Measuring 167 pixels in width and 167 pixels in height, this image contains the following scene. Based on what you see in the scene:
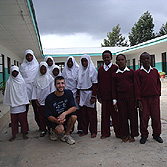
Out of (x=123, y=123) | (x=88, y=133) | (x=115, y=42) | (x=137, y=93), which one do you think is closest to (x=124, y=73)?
(x=137, y=93)

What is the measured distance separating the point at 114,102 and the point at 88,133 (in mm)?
994

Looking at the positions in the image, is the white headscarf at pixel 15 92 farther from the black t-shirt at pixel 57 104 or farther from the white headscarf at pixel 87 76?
the white headscarf at pixel 87 76

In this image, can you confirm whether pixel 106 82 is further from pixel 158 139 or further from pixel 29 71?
pixel 29 71

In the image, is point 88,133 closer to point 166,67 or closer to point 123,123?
point 123,123

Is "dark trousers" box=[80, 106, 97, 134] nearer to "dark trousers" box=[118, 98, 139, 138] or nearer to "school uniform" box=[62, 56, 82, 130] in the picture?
"school uniform" box=[62, 56, 82, 130]

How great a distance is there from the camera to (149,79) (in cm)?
316

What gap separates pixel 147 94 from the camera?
3174 mm

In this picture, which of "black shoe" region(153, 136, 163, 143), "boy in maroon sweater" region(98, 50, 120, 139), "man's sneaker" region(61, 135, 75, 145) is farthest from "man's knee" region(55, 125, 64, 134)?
"black shoe" region(153, 136, 163, 143)

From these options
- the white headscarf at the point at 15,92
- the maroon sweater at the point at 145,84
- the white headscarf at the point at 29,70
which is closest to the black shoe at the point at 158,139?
the maroon sweater at the point at 145,84

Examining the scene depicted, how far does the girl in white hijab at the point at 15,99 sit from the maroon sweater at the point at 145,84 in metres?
2.16

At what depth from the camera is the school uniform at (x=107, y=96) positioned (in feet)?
11.4

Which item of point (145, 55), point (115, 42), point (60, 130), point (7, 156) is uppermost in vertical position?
point (115, 42)

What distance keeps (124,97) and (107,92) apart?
13.2 inches

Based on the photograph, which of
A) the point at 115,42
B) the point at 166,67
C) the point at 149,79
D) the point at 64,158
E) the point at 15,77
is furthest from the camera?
the point at 115,42
